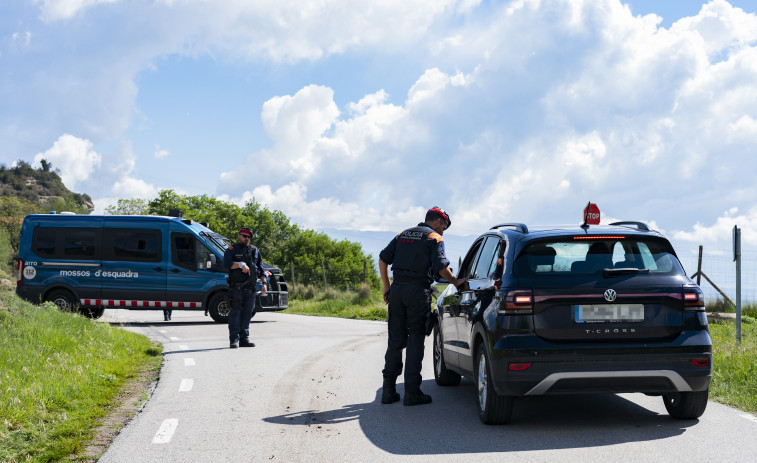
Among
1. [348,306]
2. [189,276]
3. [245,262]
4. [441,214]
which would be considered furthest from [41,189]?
[441,214]

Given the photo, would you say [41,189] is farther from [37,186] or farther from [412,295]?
[412,295]

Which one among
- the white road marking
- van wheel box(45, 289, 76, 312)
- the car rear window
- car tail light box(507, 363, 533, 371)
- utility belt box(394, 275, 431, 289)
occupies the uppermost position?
the car rear window

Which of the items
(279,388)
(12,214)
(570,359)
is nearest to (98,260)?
(279,388)

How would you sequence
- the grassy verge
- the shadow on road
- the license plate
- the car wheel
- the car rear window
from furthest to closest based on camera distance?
1. the car wheel
2. the car rear window
3. the license plate
4. the grassy verge
5. the shadow on road

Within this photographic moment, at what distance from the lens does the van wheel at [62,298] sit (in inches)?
726

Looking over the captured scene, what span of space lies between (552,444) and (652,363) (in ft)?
3.28

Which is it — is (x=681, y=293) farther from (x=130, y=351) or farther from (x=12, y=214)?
(x=12, y=214)

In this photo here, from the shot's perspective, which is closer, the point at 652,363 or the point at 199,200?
the point at 652,363

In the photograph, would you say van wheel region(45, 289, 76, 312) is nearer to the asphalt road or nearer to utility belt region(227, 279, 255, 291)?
utility belt region(227, 279, 255, 291)

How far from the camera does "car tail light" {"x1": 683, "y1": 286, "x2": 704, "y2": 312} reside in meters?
5.88

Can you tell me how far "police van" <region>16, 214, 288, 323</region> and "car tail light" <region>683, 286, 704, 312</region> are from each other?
14005 mm

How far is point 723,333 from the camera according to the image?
13195 mm

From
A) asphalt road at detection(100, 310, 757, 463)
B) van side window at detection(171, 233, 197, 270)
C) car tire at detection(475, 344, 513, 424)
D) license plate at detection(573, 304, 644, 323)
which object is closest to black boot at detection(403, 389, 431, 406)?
asphalt road at detection(100, 310, 757, 463)

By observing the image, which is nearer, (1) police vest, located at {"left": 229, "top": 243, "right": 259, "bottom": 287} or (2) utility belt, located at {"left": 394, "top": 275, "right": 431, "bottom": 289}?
(2) utility belt, located at {"left": 394, "top": 275, "right": 431, "bottom": 289}
